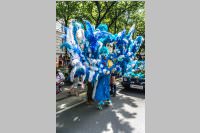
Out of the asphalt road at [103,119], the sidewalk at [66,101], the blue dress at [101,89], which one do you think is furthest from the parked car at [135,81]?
the blue dress at [101,89]

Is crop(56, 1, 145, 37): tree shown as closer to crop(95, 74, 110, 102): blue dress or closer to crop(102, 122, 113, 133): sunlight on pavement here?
crop(95, 74, 110, 102): blue dress

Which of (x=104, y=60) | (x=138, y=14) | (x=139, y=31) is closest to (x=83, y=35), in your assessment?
(x=104, y=60)

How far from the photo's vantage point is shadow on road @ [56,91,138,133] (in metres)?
4.93

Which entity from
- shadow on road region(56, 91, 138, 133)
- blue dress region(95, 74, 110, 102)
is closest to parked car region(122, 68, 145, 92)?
shadow on road region(56, 91, 138, 133)

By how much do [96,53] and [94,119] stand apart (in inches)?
85.8

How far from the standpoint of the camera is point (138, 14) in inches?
704

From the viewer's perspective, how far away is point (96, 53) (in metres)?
5.88

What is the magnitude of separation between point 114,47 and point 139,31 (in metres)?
14.7

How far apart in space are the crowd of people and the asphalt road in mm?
560

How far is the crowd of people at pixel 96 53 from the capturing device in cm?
541

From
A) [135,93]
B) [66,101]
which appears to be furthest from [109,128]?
[135,93]

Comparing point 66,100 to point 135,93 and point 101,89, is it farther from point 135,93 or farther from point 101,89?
point 135,93

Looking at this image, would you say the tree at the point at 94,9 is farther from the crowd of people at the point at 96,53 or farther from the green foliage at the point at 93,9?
the crowd of people at the point at 96,53

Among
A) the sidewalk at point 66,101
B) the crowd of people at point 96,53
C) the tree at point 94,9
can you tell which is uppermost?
the tree at point 94,9
